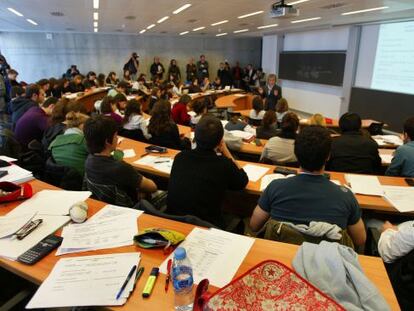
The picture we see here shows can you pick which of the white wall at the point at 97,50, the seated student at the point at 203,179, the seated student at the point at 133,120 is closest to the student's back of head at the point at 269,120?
the seated student at the point at 133,120

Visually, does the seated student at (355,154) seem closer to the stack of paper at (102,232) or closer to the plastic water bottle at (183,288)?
the stack of paper at (102,232)

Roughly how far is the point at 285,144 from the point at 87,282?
87.7 inches

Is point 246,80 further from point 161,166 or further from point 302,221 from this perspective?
point 302,221

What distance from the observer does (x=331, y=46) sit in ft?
31.5

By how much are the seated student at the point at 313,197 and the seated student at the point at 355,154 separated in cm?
131

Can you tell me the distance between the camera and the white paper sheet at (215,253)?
122cm

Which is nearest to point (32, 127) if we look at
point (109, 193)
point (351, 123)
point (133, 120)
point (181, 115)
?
point (133, 120)

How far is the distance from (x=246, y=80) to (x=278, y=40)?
255 cm

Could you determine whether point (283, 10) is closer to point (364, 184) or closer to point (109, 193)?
point (364, 184)

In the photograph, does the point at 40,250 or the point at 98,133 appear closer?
the point at 40,250

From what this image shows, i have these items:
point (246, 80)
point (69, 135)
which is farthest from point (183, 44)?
point (69, 135)

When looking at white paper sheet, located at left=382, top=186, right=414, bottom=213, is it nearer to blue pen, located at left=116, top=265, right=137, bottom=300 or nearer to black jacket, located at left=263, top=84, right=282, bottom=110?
blue pen, located at left=116, top=265, right=137, bottom=300

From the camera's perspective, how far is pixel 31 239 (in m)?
1.51

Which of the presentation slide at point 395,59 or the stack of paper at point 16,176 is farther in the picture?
the presentation slide at point 395,59
